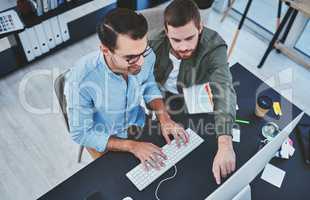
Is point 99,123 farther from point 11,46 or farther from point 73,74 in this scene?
point 11,46

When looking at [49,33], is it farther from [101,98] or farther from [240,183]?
[240,183]

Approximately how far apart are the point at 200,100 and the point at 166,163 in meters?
0.43

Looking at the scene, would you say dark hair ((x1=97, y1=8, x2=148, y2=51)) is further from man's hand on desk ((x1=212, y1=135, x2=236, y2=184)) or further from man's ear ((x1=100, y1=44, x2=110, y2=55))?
man's hand on desk ((x1=212, y1=135, x2=236, y2=184))

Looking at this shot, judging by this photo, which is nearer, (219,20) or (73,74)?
(73,74)

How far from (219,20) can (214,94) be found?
6.91ft

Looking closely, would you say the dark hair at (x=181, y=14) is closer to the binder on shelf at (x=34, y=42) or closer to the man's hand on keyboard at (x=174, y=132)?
the man's hand on keyboard at (x=174, y=132)

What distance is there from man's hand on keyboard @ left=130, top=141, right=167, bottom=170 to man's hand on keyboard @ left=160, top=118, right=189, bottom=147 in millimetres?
90

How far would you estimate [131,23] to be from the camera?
1216 mm

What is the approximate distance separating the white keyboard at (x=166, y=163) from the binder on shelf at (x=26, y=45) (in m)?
1.75

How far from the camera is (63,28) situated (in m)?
2.69

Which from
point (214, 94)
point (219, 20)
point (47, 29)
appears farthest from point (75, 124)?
point (219, 20)

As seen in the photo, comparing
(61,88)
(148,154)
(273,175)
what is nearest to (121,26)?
(61,88)

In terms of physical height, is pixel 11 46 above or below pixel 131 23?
below

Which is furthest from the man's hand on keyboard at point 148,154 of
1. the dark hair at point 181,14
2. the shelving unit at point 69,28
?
the shelving unit at point 69,28
